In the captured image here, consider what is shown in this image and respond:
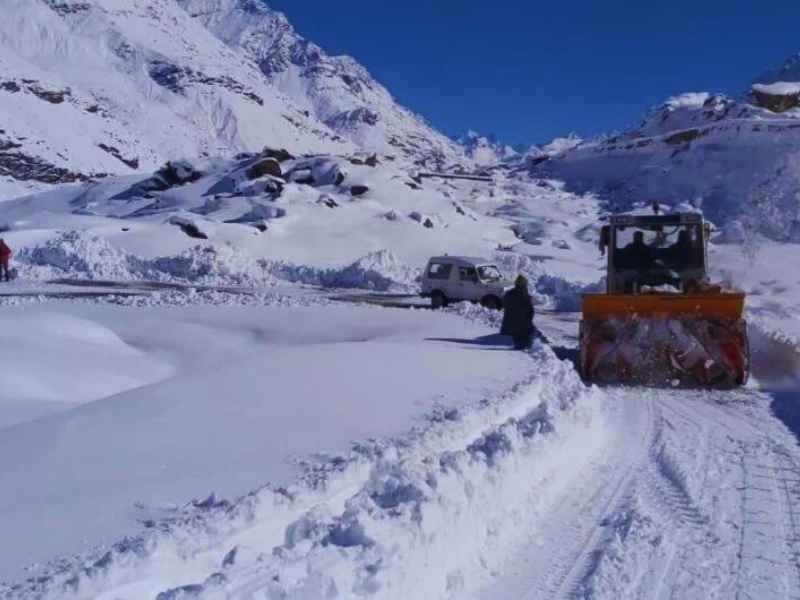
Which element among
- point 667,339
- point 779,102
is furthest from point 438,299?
point 779,102

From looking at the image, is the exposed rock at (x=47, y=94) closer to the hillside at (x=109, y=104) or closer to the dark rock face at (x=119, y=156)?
the hillside at (x=109, y=104)

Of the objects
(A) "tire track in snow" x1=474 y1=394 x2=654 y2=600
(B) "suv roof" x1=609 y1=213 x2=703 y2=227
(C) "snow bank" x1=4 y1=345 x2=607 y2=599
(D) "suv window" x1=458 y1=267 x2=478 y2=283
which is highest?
(B) "suv roof" x1=609 y1=213 x2=703 y2=227

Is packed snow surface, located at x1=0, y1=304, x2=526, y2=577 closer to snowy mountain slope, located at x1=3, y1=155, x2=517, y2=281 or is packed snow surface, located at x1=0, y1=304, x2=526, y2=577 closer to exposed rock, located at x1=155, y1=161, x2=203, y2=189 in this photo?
snowy mountain slope, located at x1=3, y1=155, x2=517, y2=281

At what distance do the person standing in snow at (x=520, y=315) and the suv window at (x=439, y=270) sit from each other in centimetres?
934

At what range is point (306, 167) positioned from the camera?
53.1 m

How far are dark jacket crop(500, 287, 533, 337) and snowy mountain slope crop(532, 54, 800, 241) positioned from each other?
3461cm

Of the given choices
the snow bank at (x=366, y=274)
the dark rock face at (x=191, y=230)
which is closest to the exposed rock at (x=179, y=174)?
the dark rock face at (x=191, y=230)

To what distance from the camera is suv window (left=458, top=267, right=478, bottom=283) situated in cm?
2342

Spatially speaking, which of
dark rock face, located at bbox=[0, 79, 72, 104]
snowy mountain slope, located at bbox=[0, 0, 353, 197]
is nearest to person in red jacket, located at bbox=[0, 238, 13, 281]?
snowy mountain slope, located at bbox=[0, 0, 353, 197]

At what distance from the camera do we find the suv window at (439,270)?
23837mm

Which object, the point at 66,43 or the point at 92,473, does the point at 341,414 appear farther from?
the point at 66,43

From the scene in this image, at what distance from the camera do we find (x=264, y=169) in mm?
53250

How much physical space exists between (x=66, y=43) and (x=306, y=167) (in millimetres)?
133539

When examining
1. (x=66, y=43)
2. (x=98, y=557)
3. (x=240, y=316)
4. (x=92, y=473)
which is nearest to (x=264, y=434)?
(x=92, y=473)
